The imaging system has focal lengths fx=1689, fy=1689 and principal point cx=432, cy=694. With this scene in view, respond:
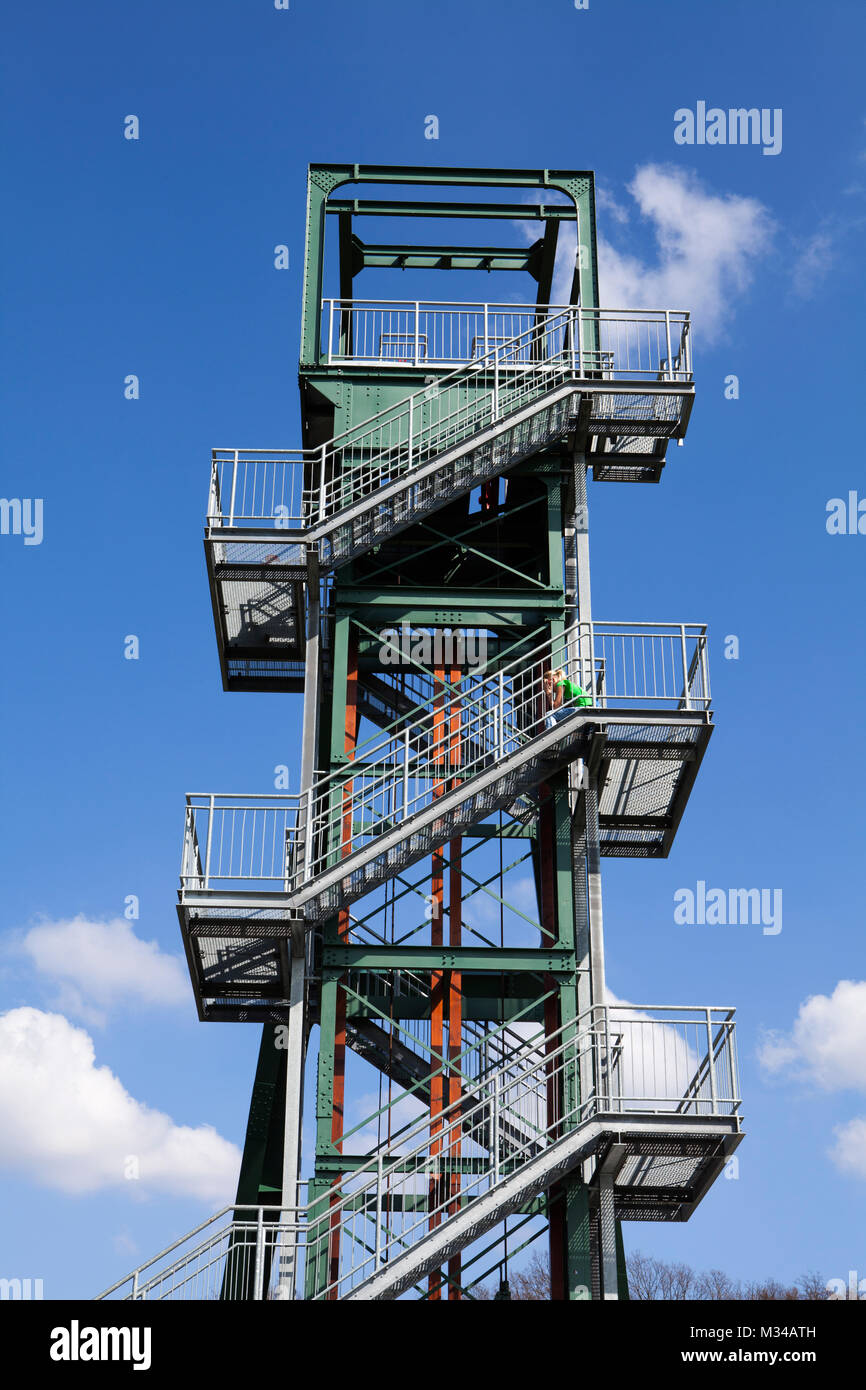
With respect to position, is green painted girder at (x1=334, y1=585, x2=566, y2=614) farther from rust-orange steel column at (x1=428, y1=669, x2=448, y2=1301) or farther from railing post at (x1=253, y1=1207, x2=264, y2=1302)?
railing post at (x1=253, y1=1207, x2=264, y2=1302)

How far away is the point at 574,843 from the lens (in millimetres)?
25203

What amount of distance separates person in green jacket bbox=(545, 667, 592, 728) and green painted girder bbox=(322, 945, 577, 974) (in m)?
3.26

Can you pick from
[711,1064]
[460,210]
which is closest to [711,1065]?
[711,1064]

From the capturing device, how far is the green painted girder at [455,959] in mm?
23688

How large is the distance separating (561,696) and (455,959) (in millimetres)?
4141

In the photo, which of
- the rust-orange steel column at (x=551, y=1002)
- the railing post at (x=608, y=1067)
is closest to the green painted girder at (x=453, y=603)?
the rust-orange steel column at (x=551, y=1002)

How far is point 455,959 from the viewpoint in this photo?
77.9 feet

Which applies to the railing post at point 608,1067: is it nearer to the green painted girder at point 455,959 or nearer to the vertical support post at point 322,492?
the green painted girder at point 455,959

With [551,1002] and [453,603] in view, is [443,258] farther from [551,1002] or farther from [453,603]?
[551,1002]

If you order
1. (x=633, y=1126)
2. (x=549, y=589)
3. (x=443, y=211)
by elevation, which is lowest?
(x=633, y=1126)
